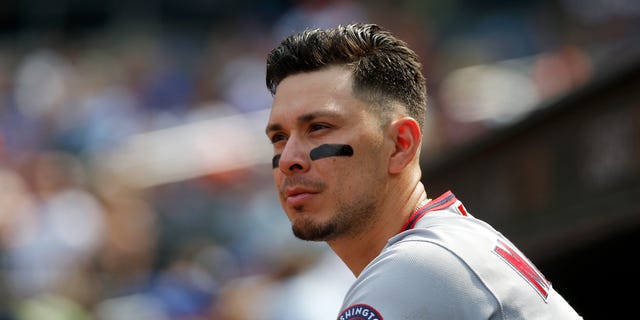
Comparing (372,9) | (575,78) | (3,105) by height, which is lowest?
(575,78)

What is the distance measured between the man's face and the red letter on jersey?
1.39 ft

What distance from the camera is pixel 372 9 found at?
14930 millimetres

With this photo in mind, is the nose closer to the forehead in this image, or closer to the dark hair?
the forehead

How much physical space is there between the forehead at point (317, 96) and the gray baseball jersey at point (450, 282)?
436 mm

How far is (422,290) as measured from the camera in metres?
→ 2.48

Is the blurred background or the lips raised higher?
the blurred background

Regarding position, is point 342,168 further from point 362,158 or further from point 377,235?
point 377,235

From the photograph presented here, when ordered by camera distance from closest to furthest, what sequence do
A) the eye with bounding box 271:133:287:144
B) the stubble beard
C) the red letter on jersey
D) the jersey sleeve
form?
the jersey sleeve
the red letter on jersey
the stubble beard
the eye with bounding box 271:133:287:144

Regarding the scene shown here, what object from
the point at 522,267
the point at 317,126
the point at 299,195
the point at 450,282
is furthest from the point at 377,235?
the point at 450,282

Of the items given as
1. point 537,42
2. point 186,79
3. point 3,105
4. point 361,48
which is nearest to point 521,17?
point 537,42

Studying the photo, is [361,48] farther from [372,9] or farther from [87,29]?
[87,29]

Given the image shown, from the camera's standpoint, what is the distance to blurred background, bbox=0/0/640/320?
638 cm

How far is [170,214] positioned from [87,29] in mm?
5242

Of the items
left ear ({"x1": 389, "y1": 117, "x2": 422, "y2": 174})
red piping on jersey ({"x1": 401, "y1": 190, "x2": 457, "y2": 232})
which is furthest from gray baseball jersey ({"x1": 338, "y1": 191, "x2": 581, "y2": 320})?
left ear ({"x1": 389, "y1": 117, "x2": 422, "y2": 174})
